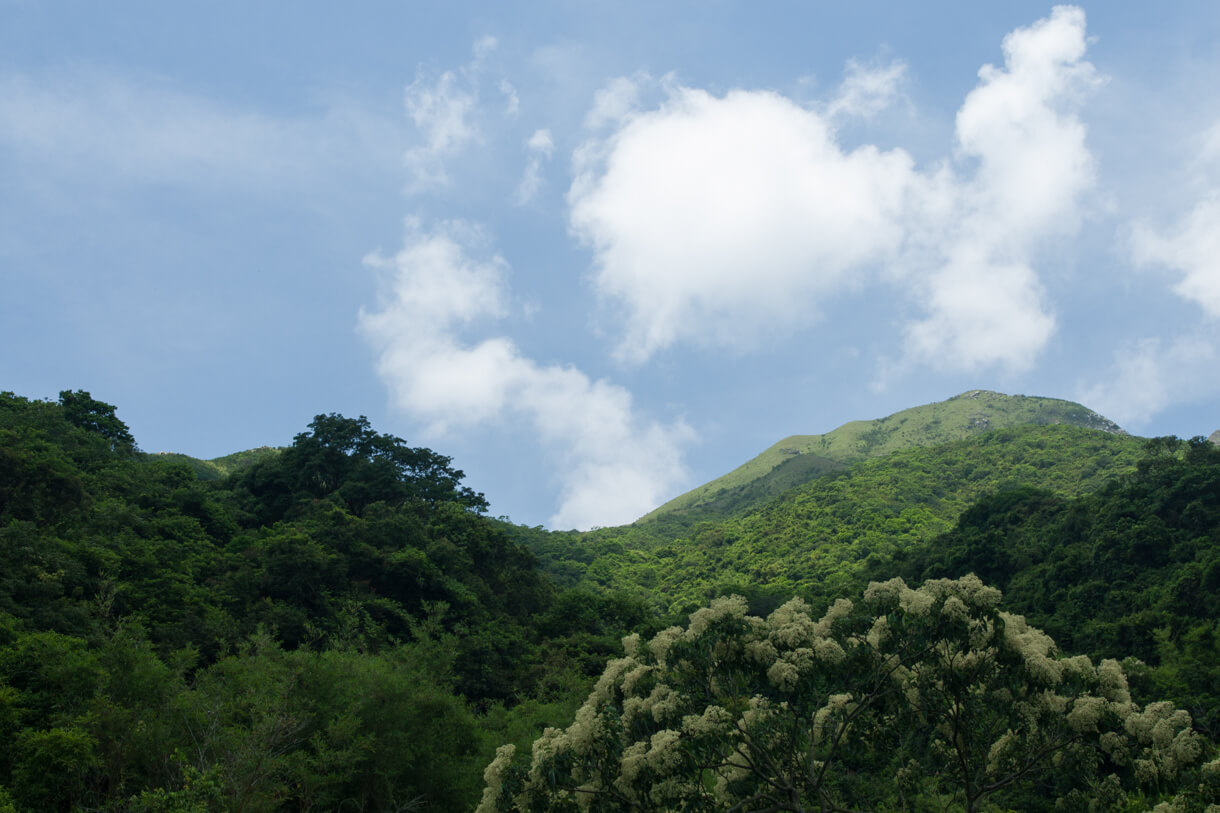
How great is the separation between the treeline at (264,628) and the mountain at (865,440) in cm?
7953

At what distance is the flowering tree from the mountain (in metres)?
105

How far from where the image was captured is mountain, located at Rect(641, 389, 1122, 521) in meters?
127

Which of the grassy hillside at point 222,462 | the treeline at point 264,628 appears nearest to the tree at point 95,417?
the treeline at point 264,628

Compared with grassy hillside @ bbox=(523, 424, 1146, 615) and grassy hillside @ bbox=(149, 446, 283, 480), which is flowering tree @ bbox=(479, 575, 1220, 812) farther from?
grassy hillside @ bbox=(149, 446, 283, 480)

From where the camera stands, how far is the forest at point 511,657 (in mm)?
9930

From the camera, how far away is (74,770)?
605 inches

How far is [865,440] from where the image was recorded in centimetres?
14988

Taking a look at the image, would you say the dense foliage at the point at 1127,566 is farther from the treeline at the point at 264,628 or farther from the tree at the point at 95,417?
the tree at the point at 95,417

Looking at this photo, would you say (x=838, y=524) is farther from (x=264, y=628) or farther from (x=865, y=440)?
(x=865, y=440)

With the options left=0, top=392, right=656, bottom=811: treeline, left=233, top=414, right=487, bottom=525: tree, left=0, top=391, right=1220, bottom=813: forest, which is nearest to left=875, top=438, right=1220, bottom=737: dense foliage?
left=0, top=391, right=1220, bottom=813: forest

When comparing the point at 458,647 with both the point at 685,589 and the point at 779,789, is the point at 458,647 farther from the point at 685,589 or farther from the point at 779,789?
the point at 685,589

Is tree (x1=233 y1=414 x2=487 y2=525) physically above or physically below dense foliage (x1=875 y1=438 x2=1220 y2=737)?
above

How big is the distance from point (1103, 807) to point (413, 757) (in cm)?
1486

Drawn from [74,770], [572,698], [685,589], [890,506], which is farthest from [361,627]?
[890,506]
